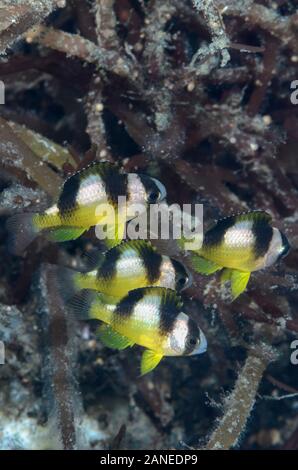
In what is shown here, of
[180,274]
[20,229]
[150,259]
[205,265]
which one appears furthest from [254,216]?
[20,229]

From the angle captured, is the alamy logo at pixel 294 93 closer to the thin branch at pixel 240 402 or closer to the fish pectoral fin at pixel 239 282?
the fish pectoral fin at pixel 239 282

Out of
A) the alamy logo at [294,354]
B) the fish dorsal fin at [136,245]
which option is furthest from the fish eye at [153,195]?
the alamy logo at [294,354]

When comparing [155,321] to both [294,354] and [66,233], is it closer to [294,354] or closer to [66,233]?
[66,233]

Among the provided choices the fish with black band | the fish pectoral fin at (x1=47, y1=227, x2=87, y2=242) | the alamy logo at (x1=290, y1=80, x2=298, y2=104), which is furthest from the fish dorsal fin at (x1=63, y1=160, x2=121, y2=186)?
the alamy logo at (x1=290, y1=80, x2=298, y2=104)

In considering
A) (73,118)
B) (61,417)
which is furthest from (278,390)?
(73,118)

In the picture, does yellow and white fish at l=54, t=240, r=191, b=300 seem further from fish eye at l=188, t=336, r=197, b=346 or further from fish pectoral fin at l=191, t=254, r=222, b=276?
fish eye at l=188, t=336, r=197, b=346

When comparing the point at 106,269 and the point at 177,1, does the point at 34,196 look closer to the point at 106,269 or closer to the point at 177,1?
the point at 106,269

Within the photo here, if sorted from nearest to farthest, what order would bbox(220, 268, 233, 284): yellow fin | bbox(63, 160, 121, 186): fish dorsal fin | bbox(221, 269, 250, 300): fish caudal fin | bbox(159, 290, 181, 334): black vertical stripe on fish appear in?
bbox(63, 160, 121, 186): fish dorsal fin < bbox(159, 290, 181, 334): black vertical stripe on fish < bbox(221, 269, 250, 300): fish caudal fin < bbox(220, 268, 233, 284): yellow fin
